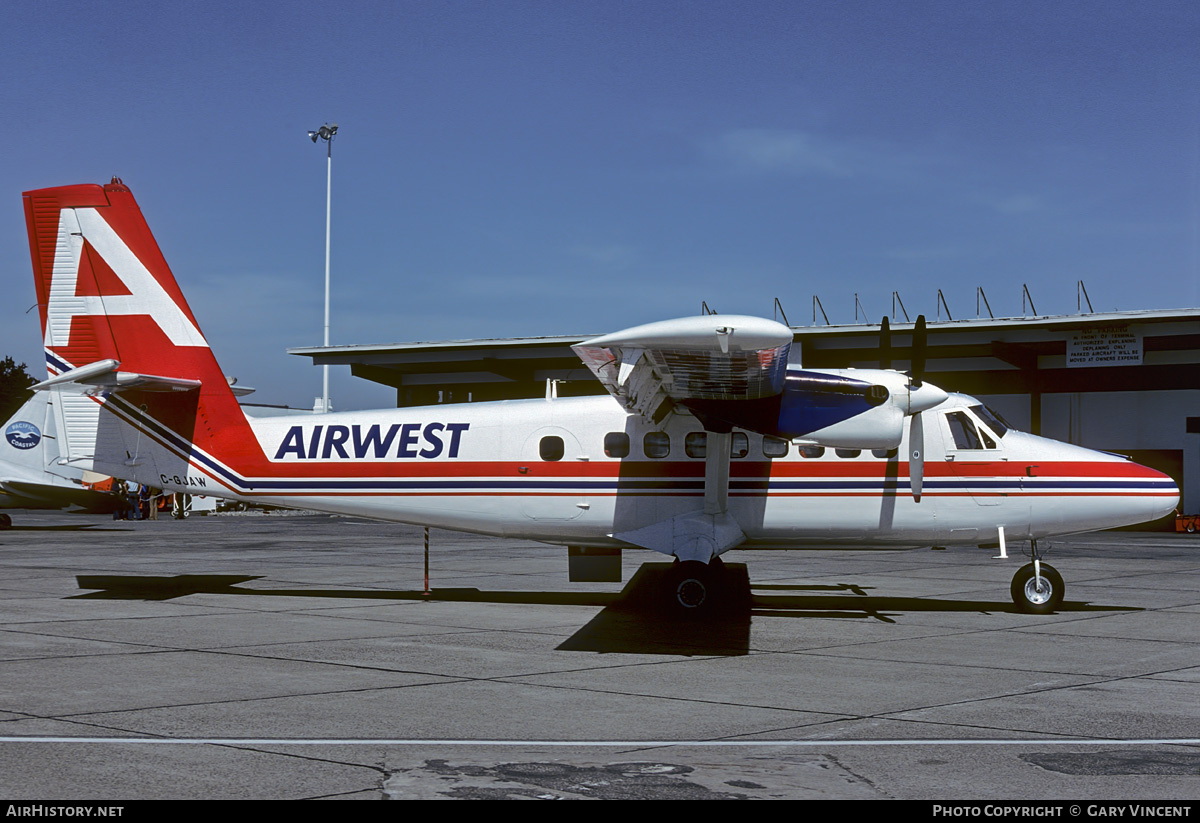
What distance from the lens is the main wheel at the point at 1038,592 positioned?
587 inches

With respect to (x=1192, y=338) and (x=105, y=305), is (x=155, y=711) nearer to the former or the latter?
(x=105, y=305)

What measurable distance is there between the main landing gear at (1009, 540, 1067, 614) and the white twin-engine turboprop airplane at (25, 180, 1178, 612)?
0.03m

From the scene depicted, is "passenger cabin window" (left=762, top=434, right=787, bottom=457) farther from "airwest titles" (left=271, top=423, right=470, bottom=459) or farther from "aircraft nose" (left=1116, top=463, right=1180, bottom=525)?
"aircraft nose" (left=1116, top=463, right=1180, bottom=525)

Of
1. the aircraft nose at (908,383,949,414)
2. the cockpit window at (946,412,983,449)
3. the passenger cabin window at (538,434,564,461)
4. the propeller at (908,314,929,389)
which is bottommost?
the passenger cabin window at (538,434,564,461)

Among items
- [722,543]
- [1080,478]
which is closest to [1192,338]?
[1080,478]

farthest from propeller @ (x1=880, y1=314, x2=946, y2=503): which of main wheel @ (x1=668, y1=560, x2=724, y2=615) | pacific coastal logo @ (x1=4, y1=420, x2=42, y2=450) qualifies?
pacific coastal logo @ (x1=4, y1=420, x2=42, y2=450)

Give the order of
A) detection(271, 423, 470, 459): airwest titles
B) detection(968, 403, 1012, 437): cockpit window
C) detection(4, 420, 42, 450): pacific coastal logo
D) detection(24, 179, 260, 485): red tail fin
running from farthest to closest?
detection(4, 420, 42, 450): pacific coastal logo, detection(24, 179, 260, 485): red tail fin, detection(271, 423, 470, 459): airwest titles, detection(968, 403, 1012, 437): cockpit window

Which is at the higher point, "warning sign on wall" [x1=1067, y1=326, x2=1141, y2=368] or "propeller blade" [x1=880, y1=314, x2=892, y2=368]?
"warning sign on wall" [x1=1067, y1=326, x2=1141, y2=368]

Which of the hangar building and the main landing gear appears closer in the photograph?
the main landing gear

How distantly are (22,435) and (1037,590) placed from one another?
3324 cm

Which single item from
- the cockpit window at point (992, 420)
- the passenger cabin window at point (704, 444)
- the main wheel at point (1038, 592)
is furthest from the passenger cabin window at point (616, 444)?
the main wheel at point (1038, 592)

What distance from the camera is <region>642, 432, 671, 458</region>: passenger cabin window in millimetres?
15023

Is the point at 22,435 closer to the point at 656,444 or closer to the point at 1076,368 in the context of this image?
the point at 656,444
